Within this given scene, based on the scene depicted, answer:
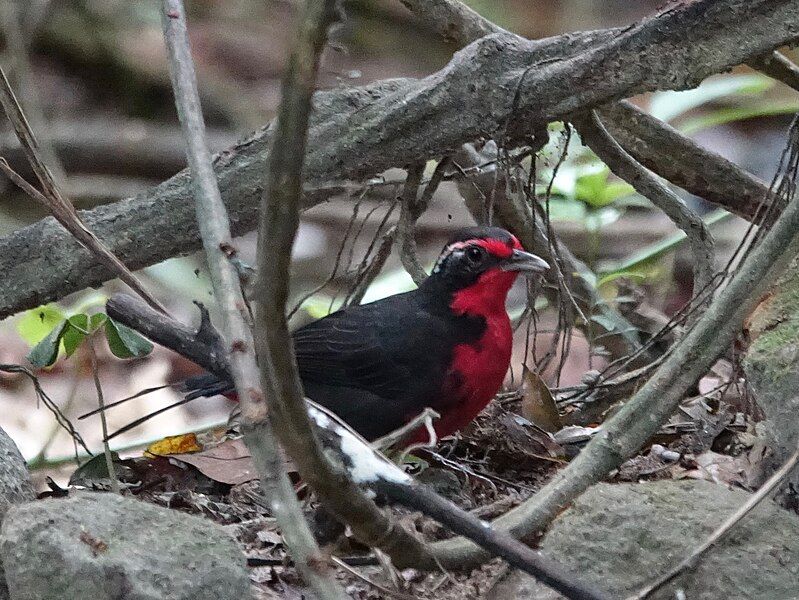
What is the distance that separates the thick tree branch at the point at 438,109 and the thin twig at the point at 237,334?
3.07 feet

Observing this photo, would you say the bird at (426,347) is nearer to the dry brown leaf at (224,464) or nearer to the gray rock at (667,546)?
the dry brown leaf at (224,464)

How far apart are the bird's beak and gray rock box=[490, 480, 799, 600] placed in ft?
4.99

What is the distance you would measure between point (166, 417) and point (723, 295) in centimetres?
454

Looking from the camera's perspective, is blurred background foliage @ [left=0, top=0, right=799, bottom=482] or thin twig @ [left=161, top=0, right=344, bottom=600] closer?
thin twig @ [left=161, top=0, right=344, bottom=600]

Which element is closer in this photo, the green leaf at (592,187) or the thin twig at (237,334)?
the thin twig at (237,334)

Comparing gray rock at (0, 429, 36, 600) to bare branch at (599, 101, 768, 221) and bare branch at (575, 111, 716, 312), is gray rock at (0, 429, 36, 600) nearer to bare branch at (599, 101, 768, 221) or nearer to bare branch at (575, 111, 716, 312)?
bare branch at (575, 111, 716, 312)

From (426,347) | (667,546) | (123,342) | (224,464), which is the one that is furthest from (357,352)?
(667,546)

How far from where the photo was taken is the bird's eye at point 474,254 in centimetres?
446

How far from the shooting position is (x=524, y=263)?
430 cm

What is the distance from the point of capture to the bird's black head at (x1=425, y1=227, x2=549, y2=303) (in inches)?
170

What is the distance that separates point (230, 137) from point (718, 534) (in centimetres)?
841

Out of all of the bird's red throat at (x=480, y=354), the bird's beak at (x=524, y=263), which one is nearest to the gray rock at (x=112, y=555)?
the bird's red throat at (x=480, y=354)

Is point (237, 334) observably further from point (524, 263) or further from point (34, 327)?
point (34, 327)

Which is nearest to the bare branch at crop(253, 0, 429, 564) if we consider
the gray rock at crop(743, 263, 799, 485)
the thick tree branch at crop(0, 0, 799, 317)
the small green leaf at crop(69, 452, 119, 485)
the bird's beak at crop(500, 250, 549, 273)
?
the gray rock at crop(743, 263, 799, 485)
